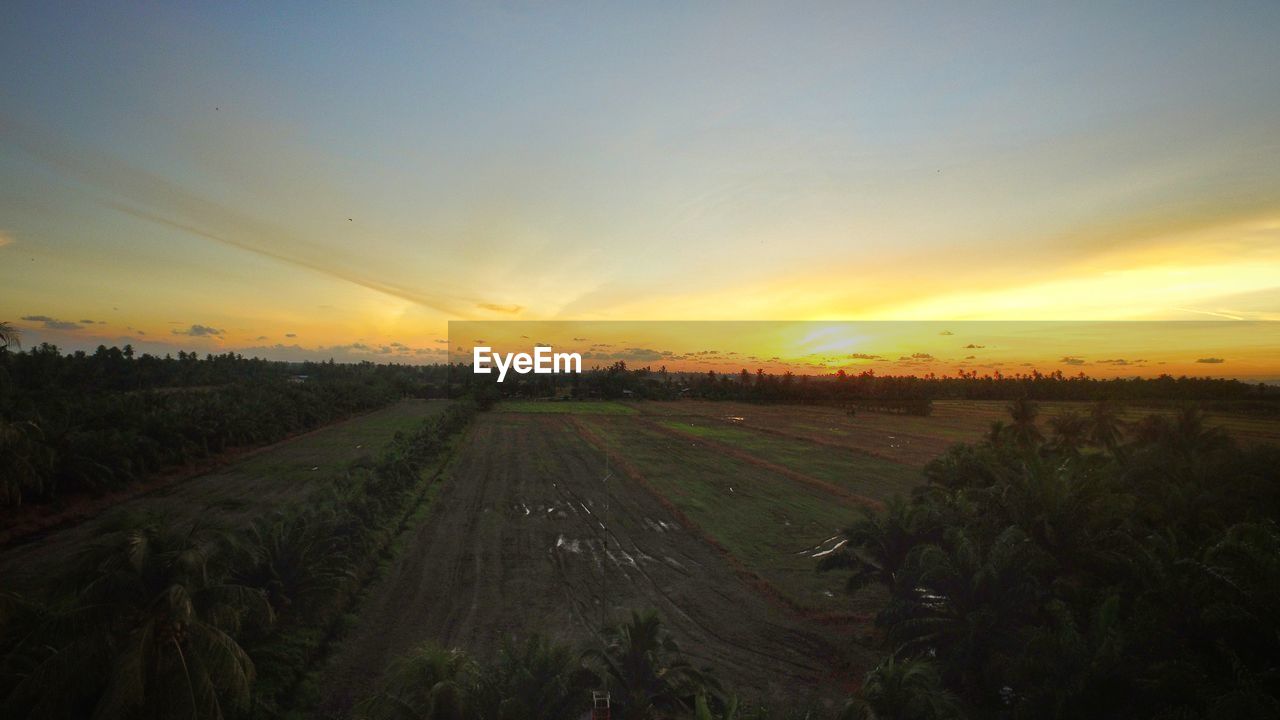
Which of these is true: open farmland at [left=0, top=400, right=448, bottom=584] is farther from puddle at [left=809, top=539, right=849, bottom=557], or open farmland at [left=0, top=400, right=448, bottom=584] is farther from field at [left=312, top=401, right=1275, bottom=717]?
puddle at [left=809, top=539, right=849, bottom=557]

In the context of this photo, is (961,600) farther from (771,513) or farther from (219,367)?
(219,367)

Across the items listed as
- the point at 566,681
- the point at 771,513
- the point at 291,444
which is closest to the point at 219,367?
the point at 291,444

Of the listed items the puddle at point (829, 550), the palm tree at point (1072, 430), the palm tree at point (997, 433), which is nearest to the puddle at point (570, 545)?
the puddle at point (829, 550)

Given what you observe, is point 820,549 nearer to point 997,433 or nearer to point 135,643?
point 997,433

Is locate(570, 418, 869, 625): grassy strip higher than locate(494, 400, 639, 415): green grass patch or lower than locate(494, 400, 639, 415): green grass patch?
lower

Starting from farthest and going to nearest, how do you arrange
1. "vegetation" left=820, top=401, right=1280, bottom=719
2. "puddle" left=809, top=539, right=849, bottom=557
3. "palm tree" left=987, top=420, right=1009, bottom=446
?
"palm tree" left=987, top=420, right=1009, bottom=446, "puddle" left=809, top=539, right=849, bottom=557, "vegetation" left=820, top=401, right=1280, bottom=719

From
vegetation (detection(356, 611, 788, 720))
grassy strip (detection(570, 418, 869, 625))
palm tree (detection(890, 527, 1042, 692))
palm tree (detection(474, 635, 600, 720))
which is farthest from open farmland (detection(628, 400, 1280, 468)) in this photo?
palm tree (detection(474, 635, 600, 720))

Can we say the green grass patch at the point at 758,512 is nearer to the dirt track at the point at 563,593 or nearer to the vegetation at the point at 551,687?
the dirt track at the point at 563,593
